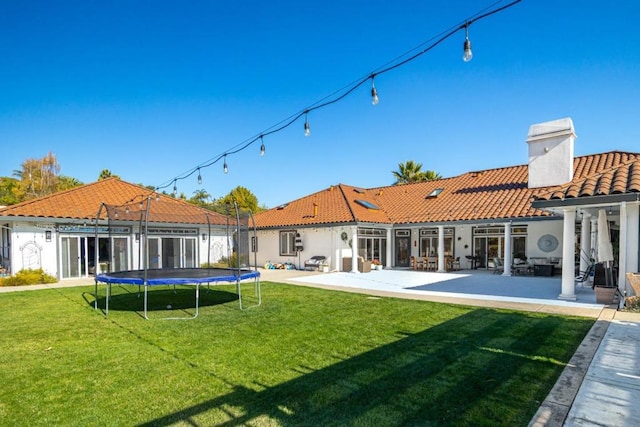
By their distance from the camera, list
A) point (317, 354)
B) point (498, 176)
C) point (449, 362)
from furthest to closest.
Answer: point (498, 176) → point (317, 354) → point (449, 362)

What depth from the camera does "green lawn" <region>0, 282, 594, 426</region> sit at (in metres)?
3.66

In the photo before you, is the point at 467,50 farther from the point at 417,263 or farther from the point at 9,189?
the point at 9,189

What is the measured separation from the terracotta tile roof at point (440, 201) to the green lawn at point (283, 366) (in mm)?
10416

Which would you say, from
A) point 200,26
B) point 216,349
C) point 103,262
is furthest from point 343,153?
point 216,349

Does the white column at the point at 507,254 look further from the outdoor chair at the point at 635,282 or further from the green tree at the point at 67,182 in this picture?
the green tree at the point at 67,182

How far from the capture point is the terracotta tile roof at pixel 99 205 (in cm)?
1538

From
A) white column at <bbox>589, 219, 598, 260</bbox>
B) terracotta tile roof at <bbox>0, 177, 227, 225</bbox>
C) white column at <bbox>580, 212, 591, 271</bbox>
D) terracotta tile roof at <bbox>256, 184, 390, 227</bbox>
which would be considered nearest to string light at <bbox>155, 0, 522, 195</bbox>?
terracotta tile roof at <bbox>0, 177, 227, 225</bbox>

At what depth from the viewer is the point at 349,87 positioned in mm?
8977

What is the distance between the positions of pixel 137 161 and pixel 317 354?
63.5ft

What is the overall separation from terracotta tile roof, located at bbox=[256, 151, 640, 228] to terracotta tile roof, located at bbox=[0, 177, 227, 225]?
555cm

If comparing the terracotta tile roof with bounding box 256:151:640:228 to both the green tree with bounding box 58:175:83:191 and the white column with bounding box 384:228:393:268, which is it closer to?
the white column with bounding box 384:228:393:268

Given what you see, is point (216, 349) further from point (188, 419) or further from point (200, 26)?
point (200, 26)

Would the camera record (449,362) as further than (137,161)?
No

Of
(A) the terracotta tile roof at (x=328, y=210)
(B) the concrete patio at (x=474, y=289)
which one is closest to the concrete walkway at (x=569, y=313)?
(B) the concrete patio at (x=474, y=289)
